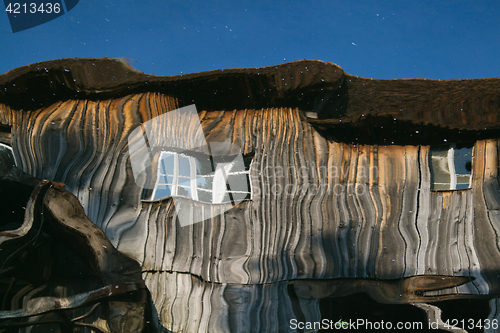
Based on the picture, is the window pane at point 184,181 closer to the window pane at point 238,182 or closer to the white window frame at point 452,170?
the window pane at point 238,182

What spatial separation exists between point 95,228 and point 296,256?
2.10 metres

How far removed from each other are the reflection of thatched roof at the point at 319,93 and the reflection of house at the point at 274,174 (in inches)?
0.6

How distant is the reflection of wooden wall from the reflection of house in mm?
13

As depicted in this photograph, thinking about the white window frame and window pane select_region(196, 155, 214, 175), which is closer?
the white window frame

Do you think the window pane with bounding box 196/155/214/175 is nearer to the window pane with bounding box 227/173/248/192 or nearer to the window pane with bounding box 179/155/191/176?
the window pane with bounding box 179/155/191/176

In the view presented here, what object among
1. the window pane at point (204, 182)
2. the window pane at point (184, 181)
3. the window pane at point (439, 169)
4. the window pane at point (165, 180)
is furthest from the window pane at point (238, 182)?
the window pane at point (439, 169)

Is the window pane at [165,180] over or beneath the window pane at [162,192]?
over

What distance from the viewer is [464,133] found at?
3549 millimetres

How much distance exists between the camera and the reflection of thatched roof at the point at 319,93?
3506 millimetres

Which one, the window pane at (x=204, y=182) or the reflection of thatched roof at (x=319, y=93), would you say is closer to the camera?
the reflection of thatched roof at (x=319, y=93)

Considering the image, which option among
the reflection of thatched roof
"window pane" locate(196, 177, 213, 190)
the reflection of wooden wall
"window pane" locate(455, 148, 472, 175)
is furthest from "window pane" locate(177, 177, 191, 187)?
"window pane" locate(455, 148, 472, 175)

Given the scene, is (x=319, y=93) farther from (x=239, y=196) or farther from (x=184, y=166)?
(x=184, y=166)

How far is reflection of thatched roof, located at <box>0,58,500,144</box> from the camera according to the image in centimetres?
351

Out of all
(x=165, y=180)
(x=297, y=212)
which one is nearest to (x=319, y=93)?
(x=297, y=212)
